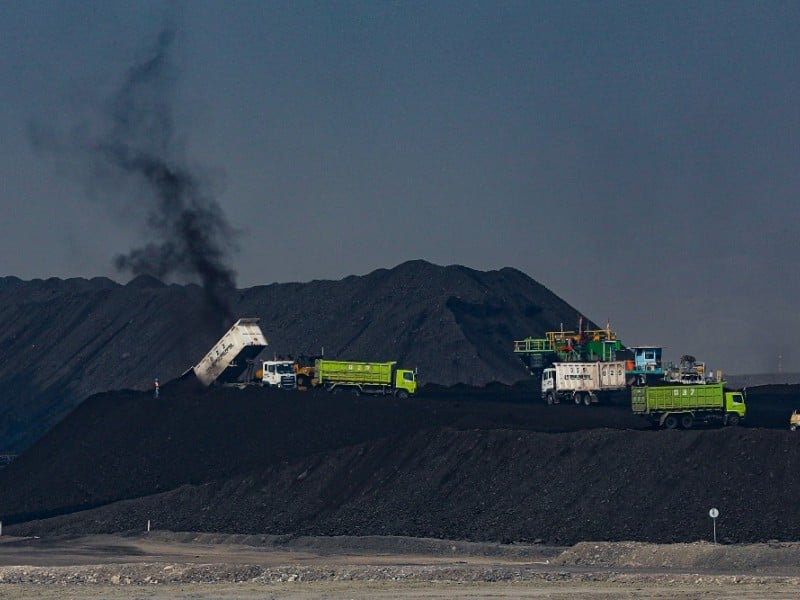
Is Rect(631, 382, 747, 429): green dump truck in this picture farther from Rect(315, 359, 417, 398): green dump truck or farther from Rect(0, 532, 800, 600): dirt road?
Rect(315, 359, 417, 398): green dump truck

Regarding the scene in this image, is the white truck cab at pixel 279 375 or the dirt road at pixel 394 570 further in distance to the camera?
the white truck cab at pixel 279 375

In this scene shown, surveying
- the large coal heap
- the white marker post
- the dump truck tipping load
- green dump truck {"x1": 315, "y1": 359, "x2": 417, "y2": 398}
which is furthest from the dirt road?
the large coal heap

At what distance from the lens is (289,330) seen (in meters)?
128

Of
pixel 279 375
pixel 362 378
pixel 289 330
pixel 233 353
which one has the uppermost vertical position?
pixel 289 330

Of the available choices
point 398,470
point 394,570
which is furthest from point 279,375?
point 394,570

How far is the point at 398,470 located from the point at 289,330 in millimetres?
64438

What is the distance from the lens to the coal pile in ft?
186

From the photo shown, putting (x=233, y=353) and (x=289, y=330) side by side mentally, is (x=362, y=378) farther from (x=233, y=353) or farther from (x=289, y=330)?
(x=289, y=330)

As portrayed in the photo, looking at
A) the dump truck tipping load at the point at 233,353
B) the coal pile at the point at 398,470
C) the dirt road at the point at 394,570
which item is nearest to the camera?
the dirt road at the point at 394,570

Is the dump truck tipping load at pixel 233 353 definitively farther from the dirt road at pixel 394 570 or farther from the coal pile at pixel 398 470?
the dirt road at pixel 394 570

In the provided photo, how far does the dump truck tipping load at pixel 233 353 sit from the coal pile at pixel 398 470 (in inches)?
63.9

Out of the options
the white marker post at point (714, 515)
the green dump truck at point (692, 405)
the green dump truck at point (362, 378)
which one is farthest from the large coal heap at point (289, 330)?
the white marker post at point (714, 515)

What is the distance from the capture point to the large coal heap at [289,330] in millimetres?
117312

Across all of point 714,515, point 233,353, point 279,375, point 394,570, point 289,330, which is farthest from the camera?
point 289,330
